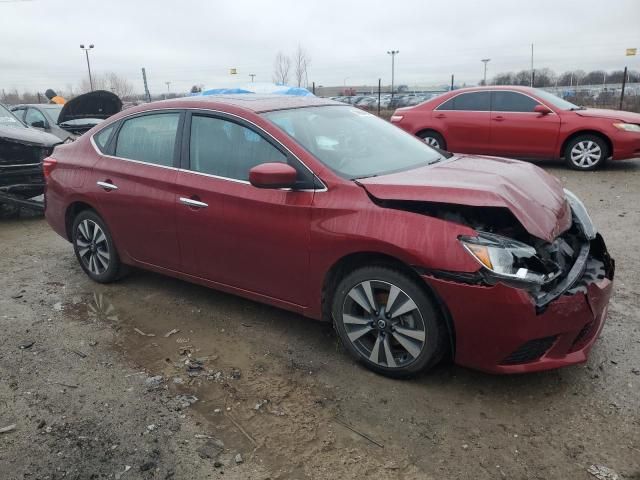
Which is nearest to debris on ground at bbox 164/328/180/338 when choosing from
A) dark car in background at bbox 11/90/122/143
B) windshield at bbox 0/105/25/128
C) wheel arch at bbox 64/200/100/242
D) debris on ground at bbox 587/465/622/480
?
wheel arch at bbox 64/200/100/242

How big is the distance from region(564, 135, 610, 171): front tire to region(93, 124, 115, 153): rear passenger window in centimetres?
788

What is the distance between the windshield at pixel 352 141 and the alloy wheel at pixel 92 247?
206 cm

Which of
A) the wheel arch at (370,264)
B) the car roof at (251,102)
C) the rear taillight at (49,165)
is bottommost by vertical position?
the wheel arch at (370,264)

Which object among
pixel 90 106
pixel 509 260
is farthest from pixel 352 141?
pixel 90 106

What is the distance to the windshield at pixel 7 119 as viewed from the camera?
26.5 feet

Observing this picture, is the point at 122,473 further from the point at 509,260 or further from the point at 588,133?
the point at 588,133

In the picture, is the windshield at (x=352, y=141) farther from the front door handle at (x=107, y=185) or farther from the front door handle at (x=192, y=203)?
the front door handle at (x=107, y=185)

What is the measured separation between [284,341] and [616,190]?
6428 millimetres

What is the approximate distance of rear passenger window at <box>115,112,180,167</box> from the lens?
4.05m

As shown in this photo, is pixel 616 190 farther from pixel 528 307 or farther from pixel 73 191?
pixel 73 191

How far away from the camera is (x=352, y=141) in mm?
3768

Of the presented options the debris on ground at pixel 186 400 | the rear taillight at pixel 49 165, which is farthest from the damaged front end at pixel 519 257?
the rear taillight at pixel 49 165

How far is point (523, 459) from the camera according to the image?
2.48m

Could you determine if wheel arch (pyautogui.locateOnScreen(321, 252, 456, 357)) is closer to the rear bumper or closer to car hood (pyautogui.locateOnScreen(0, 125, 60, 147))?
the rear bumper
